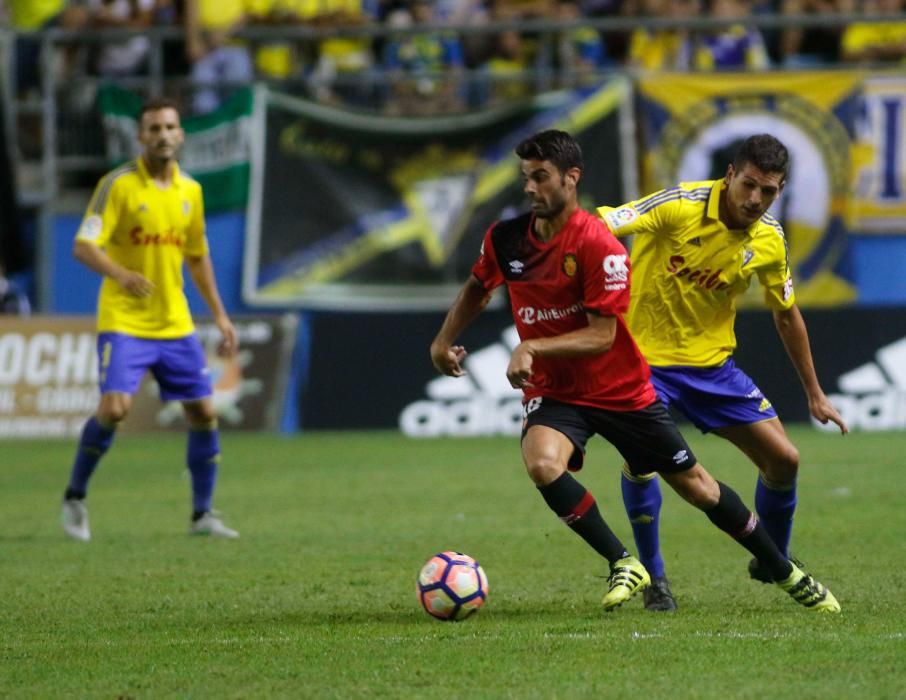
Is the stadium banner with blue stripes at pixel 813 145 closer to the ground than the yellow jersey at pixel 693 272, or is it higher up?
closer to the ground

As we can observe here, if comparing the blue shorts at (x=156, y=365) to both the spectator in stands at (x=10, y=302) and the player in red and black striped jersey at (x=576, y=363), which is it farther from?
the spectator in stands at (x=10, y=302)

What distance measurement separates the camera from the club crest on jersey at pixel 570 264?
6.58 m

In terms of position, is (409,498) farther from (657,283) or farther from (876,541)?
(657,283)

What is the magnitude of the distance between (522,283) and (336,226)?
12.5m

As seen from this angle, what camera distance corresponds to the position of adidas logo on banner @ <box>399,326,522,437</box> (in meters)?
17.4

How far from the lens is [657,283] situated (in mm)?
7375

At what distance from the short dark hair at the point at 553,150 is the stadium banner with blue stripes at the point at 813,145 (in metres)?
12.5

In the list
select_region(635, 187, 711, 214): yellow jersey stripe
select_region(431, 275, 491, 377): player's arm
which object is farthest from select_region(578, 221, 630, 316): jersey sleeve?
select_region(635, 187, 711, 214): yellow jersey stripe

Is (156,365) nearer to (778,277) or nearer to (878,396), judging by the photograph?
(778,277)

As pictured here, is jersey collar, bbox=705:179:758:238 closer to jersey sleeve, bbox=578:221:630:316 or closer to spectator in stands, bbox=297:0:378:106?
jersey sleeve, bbox=578:221:630:316

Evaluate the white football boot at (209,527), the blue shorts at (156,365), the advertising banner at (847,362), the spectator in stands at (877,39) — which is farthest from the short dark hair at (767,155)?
the spectator in stands at (877,39)

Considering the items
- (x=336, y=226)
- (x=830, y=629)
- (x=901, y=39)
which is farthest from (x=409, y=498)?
(x=901, y=39)

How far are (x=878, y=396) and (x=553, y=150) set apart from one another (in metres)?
11.4

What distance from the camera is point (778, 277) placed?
7277 millimetres
